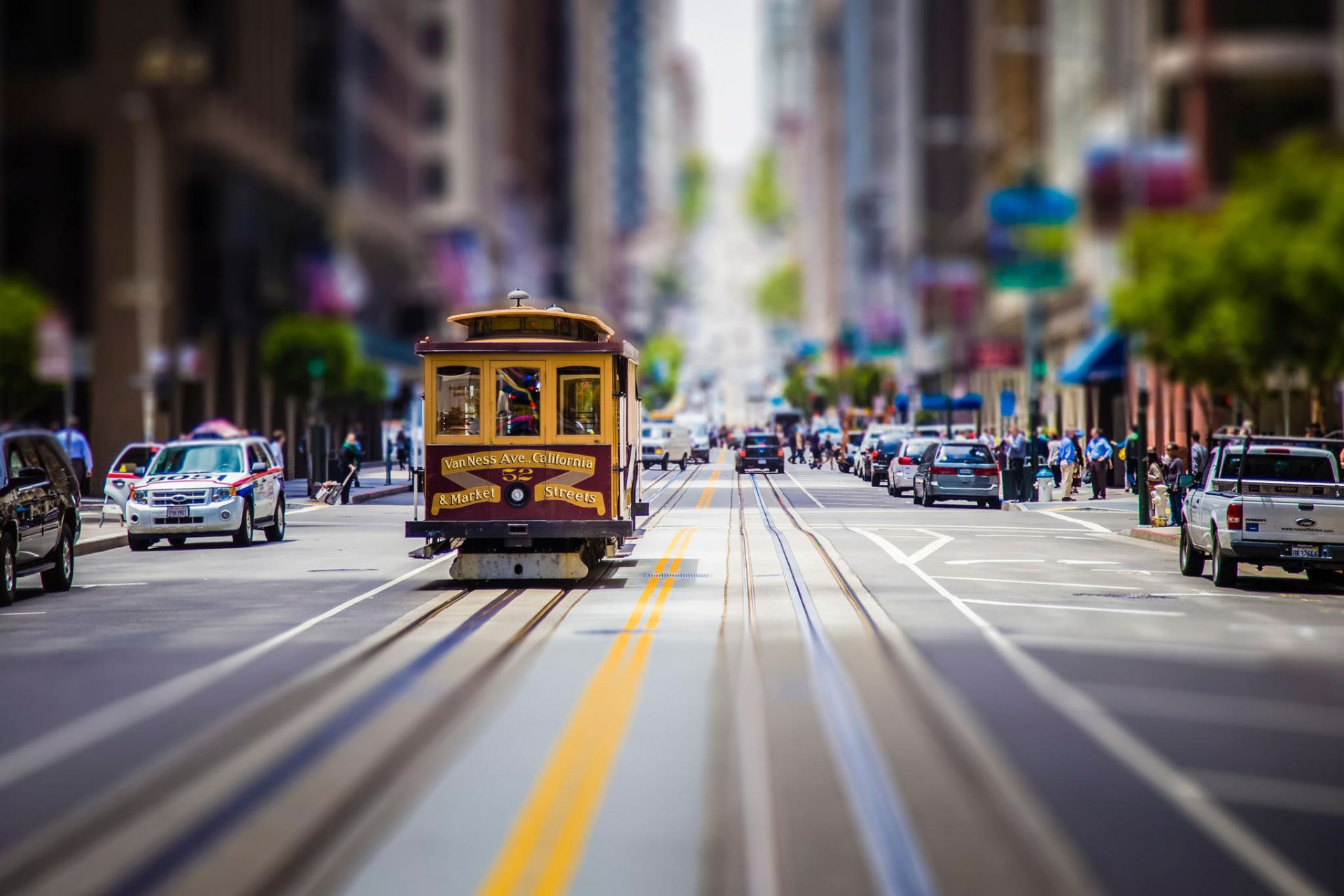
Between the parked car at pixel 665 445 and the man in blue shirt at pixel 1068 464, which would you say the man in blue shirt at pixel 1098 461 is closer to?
the man in blue shirt at pixel 1068 464

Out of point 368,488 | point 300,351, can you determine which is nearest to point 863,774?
point 368,488

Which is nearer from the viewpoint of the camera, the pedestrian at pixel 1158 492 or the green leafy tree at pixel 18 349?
the pedestrian at pixel 1158 492

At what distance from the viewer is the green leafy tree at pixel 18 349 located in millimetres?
50938

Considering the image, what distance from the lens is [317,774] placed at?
9680mm

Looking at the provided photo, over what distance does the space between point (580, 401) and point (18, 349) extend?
3357 centimetres

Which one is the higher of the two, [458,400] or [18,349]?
[18,349]

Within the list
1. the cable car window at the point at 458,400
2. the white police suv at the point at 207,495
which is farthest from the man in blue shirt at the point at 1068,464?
the cable car window at the point at 458,400

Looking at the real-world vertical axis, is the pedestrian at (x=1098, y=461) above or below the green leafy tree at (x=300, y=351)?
below

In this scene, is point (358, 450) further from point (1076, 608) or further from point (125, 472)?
point (1076, 608)

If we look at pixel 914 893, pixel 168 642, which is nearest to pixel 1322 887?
pixel 914 893

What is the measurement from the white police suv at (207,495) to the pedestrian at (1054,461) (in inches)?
962

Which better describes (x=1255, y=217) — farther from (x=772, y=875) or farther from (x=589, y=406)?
(x=772, y=875)

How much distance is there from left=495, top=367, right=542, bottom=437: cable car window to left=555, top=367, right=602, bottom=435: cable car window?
255mm

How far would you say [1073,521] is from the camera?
127ft
